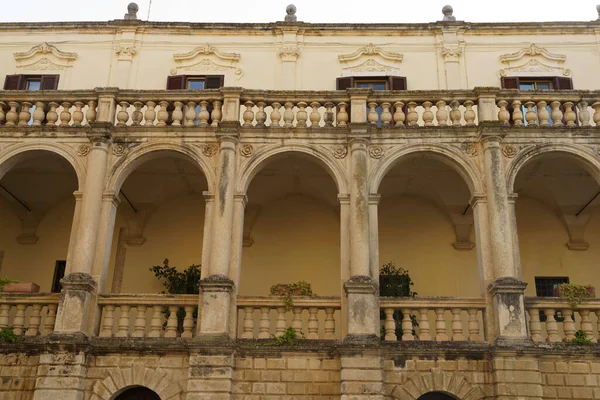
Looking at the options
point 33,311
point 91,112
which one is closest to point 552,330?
point 33,311

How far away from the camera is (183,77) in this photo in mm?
17531

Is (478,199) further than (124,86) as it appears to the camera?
No

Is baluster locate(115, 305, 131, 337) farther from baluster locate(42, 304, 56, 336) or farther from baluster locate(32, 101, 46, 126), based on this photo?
baluster locate(32, 101, 46, 126)

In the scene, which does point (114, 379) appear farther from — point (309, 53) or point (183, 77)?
point (309, 53)

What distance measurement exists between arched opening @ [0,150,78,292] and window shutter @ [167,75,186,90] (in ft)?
12.0

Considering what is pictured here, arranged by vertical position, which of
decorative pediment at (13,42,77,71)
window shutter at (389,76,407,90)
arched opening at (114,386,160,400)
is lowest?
arched opening at (114,386,160,400)

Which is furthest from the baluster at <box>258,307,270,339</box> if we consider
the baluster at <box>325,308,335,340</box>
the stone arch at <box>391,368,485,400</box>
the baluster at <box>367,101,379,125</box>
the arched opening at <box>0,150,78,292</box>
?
the arched opening at <box>0,150,78,292</box>

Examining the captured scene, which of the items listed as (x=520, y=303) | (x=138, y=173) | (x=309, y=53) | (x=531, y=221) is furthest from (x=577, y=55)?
(x=138, y=173)

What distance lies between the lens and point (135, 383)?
37.8 feet

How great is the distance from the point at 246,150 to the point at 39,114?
15.2ft

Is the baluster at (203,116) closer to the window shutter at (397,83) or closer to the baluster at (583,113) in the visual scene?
the window shutter at (397,83)

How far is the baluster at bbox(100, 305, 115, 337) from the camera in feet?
39.7

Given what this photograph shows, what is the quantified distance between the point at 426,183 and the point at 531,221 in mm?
3170

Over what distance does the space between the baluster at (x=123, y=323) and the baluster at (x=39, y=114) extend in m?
4.56
